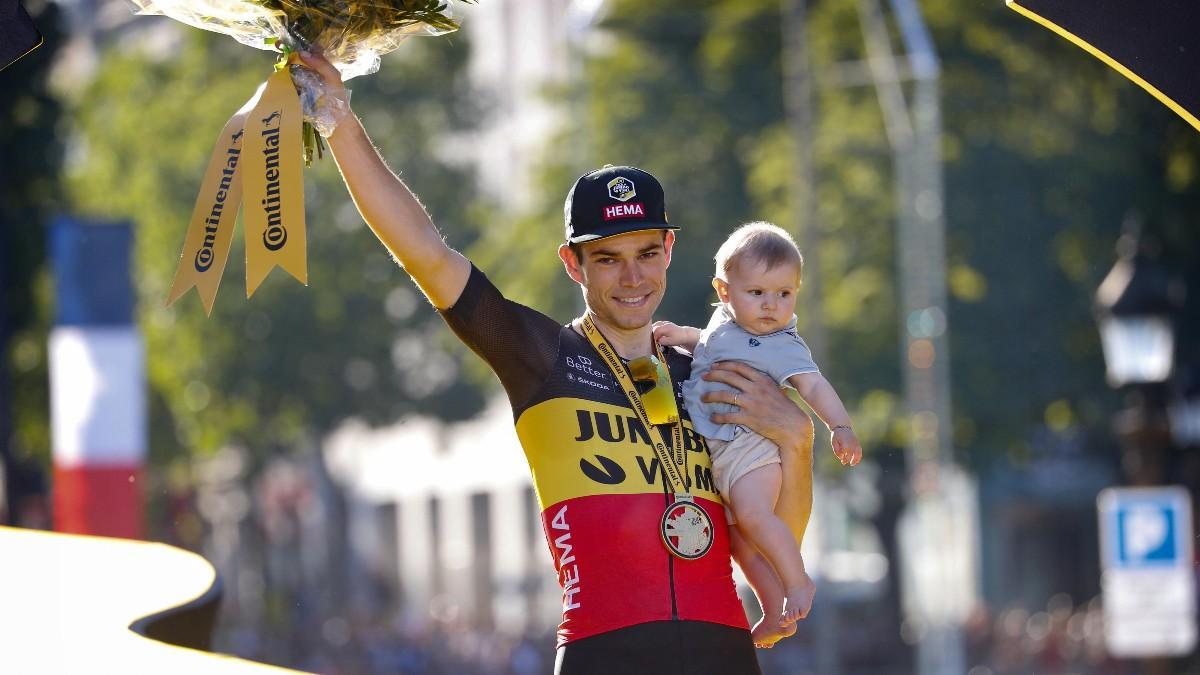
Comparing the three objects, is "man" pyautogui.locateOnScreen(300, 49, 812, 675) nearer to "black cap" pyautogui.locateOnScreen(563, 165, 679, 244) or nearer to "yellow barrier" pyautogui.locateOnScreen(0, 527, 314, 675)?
"black cap" pyautogui.locateOnScreen(563, 165, 679, 244)

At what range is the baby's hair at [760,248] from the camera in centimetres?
506

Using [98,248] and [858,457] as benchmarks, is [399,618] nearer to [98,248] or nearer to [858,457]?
[98,248]

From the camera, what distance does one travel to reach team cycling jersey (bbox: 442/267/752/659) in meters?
4.59

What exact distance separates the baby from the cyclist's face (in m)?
0.31

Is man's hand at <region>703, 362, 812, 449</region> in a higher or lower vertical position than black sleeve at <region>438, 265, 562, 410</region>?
lower

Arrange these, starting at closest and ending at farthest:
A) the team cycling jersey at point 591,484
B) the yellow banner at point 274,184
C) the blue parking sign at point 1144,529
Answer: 1. the yellow banner at point 274,184
2. the team cycling jersey at point 591,484
3. the blue parking sign at point 1144,529

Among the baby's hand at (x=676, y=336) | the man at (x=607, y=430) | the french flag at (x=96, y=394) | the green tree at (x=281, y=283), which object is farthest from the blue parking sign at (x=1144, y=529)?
the green tree at (x=281, y=283)

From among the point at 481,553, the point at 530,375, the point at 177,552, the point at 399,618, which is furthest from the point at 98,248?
the point at 481,553

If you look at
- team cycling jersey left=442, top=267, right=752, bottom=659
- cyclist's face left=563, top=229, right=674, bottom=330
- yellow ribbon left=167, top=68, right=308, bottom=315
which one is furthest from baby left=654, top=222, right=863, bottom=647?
yellow ribbon left=167, top=68, right=308, bottom=315

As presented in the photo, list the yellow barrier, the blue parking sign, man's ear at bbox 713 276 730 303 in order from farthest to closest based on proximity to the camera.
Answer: the blue parking sign → man's ear at bbox 713 276 730 303 → the yellow barrier

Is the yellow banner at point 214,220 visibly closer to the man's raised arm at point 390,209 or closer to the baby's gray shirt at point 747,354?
the man's raised arm at point 390,209

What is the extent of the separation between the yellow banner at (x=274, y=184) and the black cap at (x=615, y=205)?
2.23 feet

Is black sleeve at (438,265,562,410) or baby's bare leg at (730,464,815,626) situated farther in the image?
baby's bare leg at (730,464,815,626)

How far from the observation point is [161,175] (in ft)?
112
